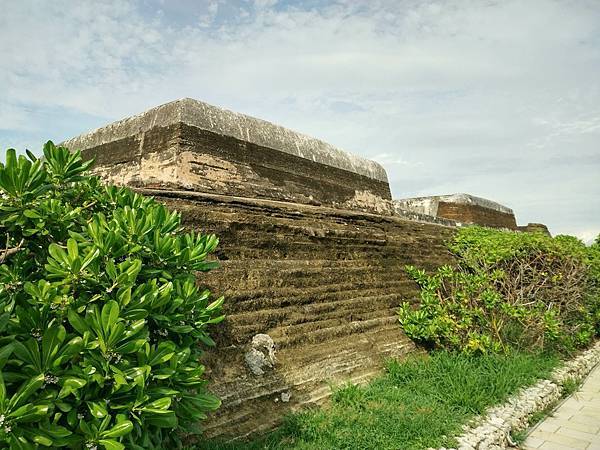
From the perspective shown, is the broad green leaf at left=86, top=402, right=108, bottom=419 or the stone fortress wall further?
the stone fortress wall

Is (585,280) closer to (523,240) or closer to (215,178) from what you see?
(523,240)

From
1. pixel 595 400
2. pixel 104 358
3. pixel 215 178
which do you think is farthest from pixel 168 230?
pixel 595 400

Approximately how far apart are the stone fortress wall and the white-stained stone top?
0.02 m

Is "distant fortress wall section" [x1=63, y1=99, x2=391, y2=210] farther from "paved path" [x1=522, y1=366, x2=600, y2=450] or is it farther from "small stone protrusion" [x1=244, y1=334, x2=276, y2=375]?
"paved path" [x1=522, y1=366, x2=600, y2=450]

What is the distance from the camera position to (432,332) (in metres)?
5.29

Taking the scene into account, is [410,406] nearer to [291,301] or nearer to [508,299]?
[291,301]

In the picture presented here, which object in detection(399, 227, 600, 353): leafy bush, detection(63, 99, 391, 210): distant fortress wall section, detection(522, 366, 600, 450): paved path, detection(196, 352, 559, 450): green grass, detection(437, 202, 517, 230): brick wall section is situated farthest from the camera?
detection(437, 202, 517, 230): brick wall section

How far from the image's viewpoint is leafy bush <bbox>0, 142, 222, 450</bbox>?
4.67ft

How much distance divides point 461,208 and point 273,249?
9284 millimetres

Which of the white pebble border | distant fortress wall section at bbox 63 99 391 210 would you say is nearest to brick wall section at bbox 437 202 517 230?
distant fortress wall section at bbox 63 99 391 210

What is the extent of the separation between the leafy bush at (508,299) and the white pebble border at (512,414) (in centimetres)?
60

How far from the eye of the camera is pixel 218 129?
16.5 feet

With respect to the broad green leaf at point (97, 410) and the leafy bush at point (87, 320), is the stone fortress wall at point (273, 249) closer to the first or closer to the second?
the leafy bush at point (87, 320)

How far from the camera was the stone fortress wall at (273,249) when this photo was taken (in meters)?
3.35
